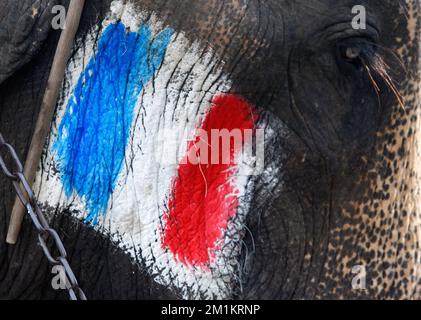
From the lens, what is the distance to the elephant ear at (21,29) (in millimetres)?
1791

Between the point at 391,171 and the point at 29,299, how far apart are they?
0.92 meters

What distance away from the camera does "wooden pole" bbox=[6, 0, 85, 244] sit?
1775 mm

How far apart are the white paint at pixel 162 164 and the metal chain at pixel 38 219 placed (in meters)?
0.16

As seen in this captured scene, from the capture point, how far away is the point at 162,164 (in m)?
1.77

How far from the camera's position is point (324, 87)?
5.73 feet

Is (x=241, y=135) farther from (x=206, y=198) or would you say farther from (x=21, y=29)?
(x=21, y=29)

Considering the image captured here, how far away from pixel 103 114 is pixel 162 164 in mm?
183

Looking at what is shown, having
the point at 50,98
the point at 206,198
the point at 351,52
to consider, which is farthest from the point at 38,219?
the point at 351,52

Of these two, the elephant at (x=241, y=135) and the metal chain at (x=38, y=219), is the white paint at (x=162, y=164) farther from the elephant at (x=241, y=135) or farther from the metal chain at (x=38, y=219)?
the metal chain at (x=38, y=219)

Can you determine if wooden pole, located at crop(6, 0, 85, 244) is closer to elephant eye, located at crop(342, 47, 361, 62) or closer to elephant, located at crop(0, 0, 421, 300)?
elephant, located at crop(0, 0, 421, 300)

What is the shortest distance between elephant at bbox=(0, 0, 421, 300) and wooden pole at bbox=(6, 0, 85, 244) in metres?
0.03

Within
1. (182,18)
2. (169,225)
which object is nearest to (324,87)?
(182,18)

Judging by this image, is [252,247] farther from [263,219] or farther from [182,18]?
[182,18]

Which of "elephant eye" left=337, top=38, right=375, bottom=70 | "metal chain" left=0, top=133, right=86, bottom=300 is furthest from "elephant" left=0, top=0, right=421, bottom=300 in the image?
"metal chain" left=0, top=133, right=86, bottom=300
